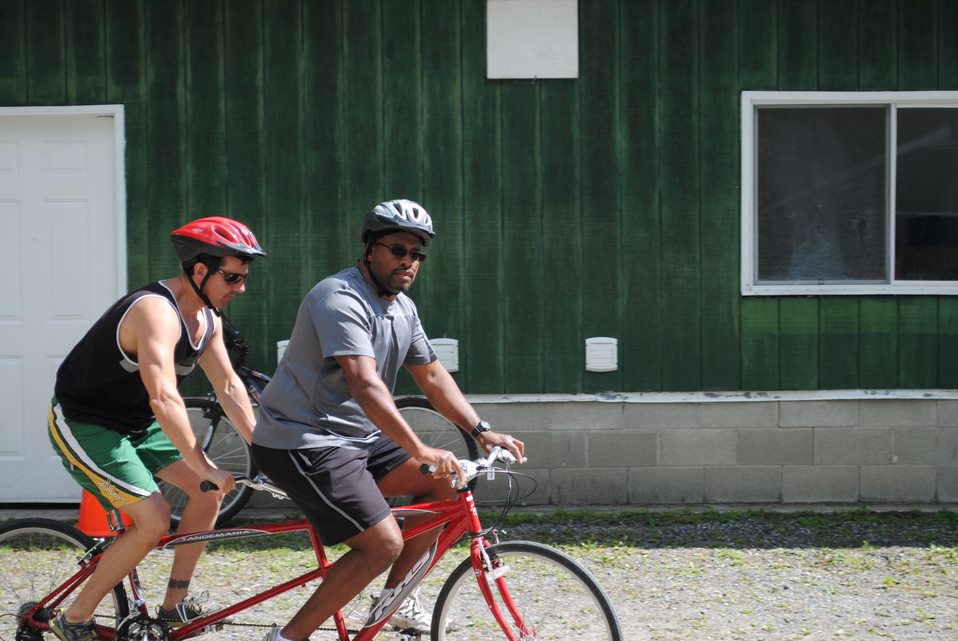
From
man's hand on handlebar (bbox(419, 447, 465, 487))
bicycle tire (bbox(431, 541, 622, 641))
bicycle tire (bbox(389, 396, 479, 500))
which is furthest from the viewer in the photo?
bicycle tire (bbox(389, 396, 479, 500))

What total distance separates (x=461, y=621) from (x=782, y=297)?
13.2ft

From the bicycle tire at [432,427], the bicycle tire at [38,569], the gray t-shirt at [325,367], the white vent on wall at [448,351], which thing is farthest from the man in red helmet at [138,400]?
the white vent on wall at [448,351]

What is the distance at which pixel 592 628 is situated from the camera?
12.2 ft

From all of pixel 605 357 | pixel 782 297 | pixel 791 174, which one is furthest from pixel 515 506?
pixel 791 174

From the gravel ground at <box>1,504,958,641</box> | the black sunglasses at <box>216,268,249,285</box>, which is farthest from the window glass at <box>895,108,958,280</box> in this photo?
the black sunglasses at <box>216,268,249,285</box>

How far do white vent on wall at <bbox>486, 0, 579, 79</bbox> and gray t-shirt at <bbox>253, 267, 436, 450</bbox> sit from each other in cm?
350

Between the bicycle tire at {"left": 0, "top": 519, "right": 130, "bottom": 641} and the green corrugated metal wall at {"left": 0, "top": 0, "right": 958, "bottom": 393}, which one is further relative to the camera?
the green corrugated metal wall at {"left": 0, "top": 0, "right": 958, "bottom": 393}

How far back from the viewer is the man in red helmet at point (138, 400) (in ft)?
12.6

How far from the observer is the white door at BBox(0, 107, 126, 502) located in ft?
23.1

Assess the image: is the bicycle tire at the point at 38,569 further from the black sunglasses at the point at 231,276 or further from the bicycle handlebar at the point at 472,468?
the black sunglasses at the point at 231,276

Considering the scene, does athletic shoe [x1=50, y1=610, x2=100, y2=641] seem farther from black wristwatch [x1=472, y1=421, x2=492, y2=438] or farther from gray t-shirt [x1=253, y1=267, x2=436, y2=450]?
black wristwatch [x1=472, y1=421, x2=492, y2=438]

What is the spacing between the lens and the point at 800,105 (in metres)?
7.09

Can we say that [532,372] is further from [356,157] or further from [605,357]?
[356,157]

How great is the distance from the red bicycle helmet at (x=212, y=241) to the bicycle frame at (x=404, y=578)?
41.4 inches
